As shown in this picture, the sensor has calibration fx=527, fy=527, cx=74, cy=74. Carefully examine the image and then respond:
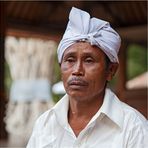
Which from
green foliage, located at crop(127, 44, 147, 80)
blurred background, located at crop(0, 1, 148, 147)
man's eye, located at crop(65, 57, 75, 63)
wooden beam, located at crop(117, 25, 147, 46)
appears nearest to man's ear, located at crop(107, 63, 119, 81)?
man's eye, located at crop(65, 57, 75, 63)

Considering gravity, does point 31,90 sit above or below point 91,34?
below

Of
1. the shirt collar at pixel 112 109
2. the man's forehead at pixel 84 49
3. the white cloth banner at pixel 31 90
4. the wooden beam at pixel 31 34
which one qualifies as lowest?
the white cloth banner at pixel 31 90

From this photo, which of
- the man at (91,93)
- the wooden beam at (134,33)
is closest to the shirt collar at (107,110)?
the man at (91,93)

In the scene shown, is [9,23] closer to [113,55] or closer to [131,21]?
[131,21]

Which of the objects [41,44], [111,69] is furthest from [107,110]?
[41,44]

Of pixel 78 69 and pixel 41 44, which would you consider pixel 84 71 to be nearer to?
pixel 78 69

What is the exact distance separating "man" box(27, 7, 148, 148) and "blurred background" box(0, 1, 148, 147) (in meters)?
7.84

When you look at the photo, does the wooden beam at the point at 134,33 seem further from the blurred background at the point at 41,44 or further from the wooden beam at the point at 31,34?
the wooden beam at the point at 31,34

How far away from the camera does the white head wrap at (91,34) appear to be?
1465mm

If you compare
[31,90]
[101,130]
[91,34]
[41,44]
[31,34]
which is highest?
[91,34]

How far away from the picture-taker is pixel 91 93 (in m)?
1.49

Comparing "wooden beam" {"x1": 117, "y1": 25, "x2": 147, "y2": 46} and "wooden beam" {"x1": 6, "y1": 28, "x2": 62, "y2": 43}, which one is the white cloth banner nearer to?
"wooden beam" {"x1": 6, "y1": 28, "x2": 62, "y2": 43}

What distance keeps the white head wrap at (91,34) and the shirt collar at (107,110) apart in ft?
0.39

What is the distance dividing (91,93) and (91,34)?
0.17 metres
